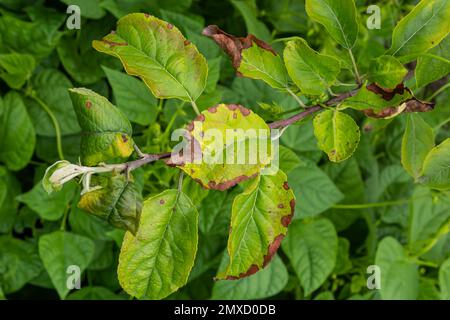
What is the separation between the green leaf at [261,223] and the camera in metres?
0.53

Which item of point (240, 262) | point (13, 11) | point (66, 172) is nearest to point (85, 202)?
point (66, 172)

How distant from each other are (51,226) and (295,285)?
1.44 ft

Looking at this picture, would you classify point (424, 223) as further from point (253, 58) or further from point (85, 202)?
point (85, 202)

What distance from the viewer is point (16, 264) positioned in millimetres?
914

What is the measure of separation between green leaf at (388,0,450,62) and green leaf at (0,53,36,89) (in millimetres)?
557

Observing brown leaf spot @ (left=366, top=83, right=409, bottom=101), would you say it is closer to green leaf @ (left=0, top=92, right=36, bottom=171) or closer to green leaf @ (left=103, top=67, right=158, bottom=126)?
green leaf @ (left=103, top=67, right=158, bottom=126)

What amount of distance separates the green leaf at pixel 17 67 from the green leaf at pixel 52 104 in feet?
0.12

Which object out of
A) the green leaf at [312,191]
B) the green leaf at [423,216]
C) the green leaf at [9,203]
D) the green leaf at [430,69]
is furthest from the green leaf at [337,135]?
the green leaf at [9,203]

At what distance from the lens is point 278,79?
1.91ft

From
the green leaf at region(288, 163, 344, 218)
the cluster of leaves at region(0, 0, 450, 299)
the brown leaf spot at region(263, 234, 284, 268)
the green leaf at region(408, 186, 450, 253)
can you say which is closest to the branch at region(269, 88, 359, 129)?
the cluster of leaves at region(0, 0, 450, 299)

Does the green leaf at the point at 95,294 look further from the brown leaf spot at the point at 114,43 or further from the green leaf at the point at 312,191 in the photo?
the brown leaf spot at the point at 114,43

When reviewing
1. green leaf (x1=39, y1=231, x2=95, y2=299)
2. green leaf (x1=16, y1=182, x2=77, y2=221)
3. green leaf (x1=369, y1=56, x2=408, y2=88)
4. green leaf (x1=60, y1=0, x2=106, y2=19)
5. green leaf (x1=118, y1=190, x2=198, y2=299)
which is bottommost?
green leaf (x1=118, y1=190, x2=198, y2=299)

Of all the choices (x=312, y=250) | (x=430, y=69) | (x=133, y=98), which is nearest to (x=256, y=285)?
(x=312, y=250)

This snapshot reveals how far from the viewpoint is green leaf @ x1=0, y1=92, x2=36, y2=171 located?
0.89 meters
